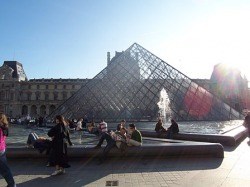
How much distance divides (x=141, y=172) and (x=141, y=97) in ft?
72.7

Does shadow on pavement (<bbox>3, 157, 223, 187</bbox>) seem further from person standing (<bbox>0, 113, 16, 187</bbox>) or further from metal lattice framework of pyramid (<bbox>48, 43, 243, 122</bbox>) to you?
metal lattice framework of pyramid (<bbox>48, 43, 243, 122</bbox>)

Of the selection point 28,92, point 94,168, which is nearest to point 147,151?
point 94,168

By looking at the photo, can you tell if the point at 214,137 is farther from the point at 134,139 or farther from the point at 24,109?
the point at 24,109

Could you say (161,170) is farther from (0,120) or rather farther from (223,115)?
(223,115)

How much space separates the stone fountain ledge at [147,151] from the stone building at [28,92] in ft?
305

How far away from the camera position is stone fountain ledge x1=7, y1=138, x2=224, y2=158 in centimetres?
930

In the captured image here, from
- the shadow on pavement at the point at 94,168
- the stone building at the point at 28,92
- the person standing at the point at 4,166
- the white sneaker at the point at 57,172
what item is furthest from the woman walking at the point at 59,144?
the stone building at the point at 28,92

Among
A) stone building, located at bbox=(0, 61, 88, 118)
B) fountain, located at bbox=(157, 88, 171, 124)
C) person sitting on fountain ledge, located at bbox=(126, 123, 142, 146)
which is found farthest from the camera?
stone building, located at bbox=(0, 61, 88, 118)

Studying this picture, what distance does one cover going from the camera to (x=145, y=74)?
3266 centimetres

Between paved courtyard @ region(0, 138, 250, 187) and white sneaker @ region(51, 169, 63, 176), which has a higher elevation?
white sneaker @ region(51, 169, 63, 176)

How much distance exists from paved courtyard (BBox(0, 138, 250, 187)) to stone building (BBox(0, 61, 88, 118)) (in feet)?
307

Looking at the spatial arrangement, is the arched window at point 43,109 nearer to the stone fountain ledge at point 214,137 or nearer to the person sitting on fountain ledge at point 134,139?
the stone fountain ledge at point 214,137

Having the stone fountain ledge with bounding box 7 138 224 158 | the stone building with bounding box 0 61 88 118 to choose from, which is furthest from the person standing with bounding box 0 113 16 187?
the stone building with bounding box 0 61 88 118

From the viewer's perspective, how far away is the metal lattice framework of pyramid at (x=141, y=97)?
29.9 meters
